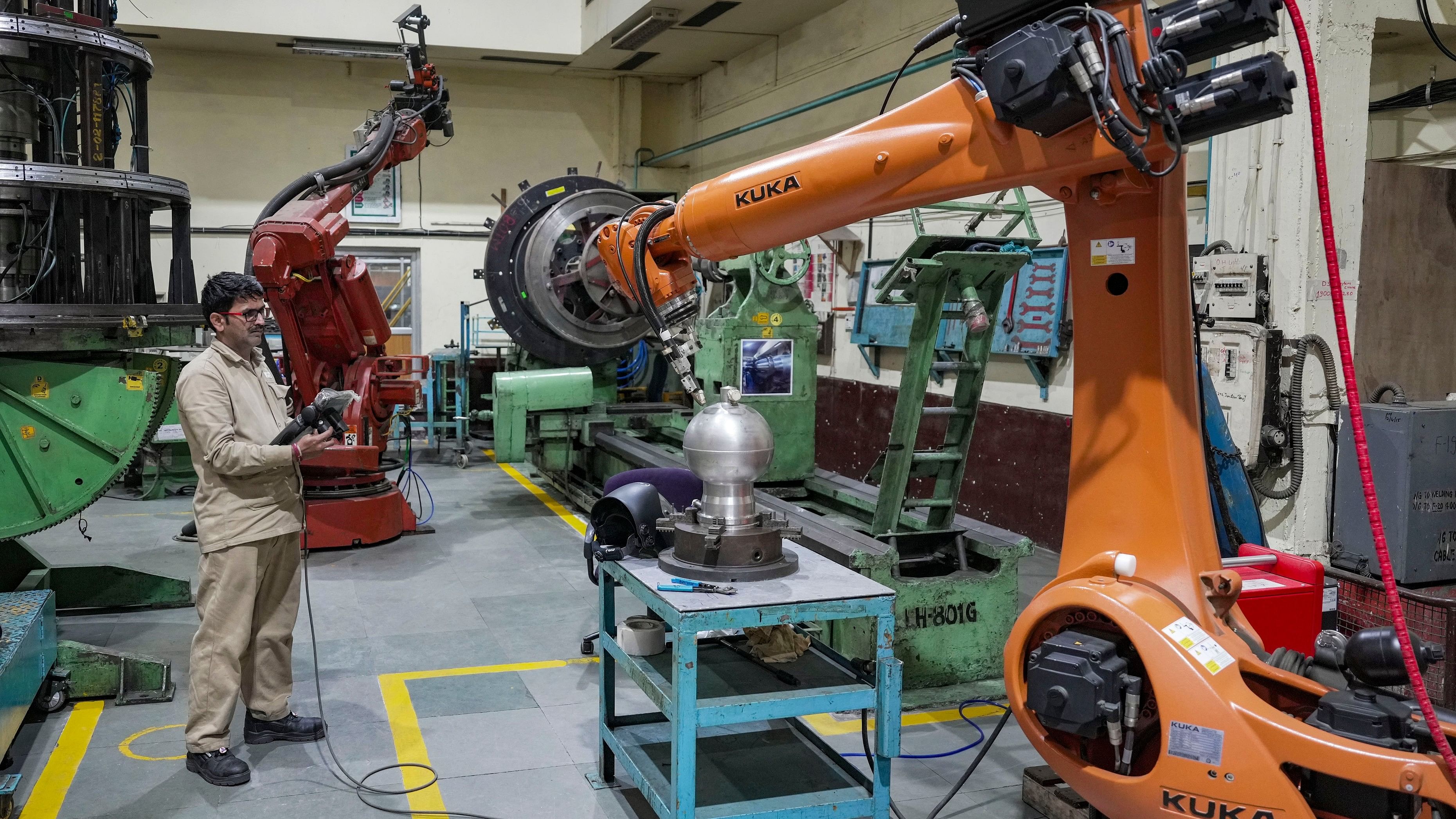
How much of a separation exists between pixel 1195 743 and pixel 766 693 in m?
1.26

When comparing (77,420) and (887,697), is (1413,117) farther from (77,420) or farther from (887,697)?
(77,420)

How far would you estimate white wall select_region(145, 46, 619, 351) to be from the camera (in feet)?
43.4

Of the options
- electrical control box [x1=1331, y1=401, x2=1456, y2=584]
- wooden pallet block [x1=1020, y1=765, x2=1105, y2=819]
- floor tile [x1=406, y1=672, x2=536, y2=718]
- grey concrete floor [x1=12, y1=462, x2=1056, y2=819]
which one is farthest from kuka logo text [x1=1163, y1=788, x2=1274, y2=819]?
electrical control box [x1=1331, y1=401, x2=1456, y2=584]

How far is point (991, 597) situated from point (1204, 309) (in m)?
1.98

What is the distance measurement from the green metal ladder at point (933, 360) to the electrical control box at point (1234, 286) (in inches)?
43.8

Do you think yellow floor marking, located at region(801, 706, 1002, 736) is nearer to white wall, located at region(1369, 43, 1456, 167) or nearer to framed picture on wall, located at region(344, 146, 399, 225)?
white wall, located at region(1369, 43, 1456, 167)

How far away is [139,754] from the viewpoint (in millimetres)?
4117

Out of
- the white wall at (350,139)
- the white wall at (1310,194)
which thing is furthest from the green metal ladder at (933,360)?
the white wall at (350,139)

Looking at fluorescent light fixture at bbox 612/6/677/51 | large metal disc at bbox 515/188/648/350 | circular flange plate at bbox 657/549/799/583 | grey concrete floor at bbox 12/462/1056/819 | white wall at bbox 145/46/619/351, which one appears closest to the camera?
circular flange plate at bbox 657/549/799/583

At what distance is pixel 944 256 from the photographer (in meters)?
4.43

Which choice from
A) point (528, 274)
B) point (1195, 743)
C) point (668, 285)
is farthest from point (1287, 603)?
point (528, 274)

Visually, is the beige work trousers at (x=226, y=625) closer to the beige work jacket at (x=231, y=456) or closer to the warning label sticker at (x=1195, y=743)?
the beige work jacket at (x=231, y=456)

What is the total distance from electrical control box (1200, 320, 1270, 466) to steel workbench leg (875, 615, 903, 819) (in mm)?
2846

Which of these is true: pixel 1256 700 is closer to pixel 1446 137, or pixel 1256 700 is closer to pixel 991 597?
pixel 991 597
